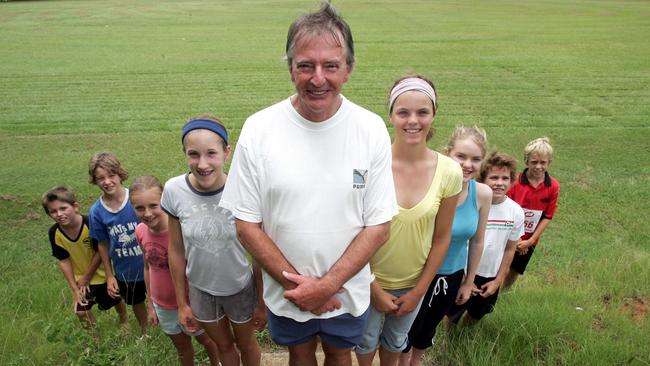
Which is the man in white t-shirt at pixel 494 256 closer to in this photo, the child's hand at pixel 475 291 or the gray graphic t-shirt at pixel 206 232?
the child's hand at pixel 475 291

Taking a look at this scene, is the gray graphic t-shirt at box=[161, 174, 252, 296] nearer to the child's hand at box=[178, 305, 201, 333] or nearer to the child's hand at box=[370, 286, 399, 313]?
the child's hand at box=[178, 305, 201, 333]

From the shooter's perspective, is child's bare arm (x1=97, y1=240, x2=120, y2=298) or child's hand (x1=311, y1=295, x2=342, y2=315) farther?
child's bare arm (x1=97, y1=240, x2=120, y2=298)

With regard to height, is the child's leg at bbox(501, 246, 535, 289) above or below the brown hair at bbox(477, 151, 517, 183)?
below

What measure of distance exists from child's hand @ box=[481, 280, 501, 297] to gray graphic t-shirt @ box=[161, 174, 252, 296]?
1.72 m

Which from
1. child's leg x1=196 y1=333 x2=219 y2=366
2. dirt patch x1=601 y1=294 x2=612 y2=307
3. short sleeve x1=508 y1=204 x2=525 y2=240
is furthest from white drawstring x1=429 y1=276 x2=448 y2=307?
dirt patch x1=601 y1=294 x2=612 y2=307

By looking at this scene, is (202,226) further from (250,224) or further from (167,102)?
(167,102)

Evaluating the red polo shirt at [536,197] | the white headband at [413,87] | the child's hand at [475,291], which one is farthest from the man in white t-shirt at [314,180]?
the red polo shirt at [536,197]

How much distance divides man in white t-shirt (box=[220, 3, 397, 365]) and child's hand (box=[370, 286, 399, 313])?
1.12ft

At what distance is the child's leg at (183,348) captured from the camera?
350 cm

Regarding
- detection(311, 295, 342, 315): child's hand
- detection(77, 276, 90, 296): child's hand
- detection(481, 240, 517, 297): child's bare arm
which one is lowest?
detection(77, 276, 90, 296): child's hand

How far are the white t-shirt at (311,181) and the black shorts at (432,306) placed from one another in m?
0.85

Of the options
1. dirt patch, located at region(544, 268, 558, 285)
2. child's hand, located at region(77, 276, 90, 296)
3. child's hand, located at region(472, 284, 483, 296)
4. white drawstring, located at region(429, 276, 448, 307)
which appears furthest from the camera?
dirt patch, located at region(544, 268, 558, 285)

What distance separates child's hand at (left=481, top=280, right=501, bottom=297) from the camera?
3.70 metres

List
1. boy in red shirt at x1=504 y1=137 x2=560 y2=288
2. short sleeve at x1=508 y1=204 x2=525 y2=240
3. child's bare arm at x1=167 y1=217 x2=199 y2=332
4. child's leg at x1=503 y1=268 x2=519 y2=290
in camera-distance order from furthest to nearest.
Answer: child's leg at x1=503 y1=268 x2=519 y2=290 < boy in red shirt at x1=504 y1=137 x2=560 y2=288 < short sleeve at x1=508 y1=204 x2=525 y2=240 < child's bare arm at x1=167 y1=217 x2=199 y2=332
